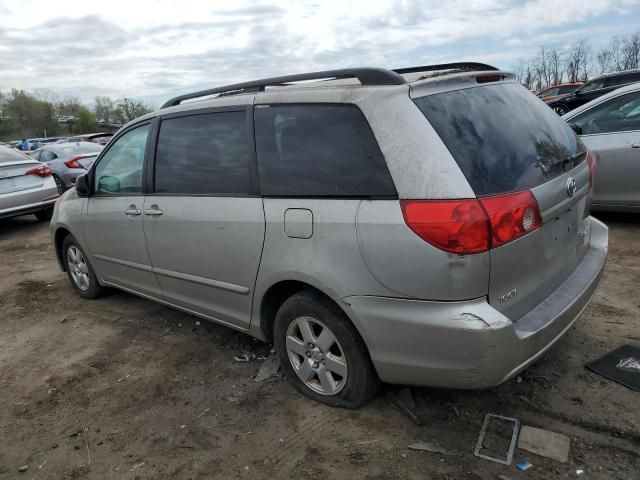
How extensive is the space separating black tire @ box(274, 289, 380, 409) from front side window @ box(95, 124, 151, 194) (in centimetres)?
171

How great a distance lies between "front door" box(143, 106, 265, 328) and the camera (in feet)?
10.2

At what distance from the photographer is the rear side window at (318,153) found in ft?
8.25

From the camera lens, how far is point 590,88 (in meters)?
15.8

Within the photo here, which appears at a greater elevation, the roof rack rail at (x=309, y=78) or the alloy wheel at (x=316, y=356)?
the roof rack rail at (x=309, y=78)

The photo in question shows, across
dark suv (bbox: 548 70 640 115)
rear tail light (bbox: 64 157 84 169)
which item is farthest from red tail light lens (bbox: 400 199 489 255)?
dark suv (bbox: 548 70 640 115)

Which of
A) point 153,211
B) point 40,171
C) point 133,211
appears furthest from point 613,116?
point 40,171

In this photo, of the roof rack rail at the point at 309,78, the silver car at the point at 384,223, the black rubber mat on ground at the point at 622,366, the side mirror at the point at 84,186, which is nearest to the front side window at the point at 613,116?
the silver car at the point at 384,223

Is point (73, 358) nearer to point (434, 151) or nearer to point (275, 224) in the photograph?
point (275, 224)

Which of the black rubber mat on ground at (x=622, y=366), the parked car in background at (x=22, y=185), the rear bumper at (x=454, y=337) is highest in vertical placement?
the parked car in background at (x=22, y=185)

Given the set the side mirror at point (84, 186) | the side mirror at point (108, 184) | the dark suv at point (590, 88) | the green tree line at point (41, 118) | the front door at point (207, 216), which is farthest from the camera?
the green tree line at point (41, 118)

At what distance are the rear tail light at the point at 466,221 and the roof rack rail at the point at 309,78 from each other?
0.68 meters

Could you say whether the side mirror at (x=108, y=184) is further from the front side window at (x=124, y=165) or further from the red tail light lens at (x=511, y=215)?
the red tail light lens at (x=511, y=215)

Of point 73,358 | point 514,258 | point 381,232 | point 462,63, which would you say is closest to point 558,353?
point 514,258

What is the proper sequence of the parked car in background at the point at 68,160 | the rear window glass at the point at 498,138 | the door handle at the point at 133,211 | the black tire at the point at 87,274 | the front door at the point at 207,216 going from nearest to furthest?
the rear window glass at the point at 498,138 < the front door at the point at 207,216 < the door handle at the point at 133,211 < the black tire at the point at 87,274 < the parked car in background at the point at 68,160
